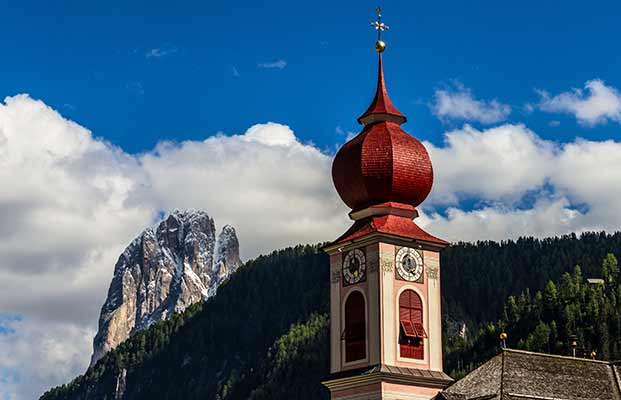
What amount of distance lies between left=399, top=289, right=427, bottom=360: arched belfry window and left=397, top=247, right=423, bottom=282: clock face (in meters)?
0.80

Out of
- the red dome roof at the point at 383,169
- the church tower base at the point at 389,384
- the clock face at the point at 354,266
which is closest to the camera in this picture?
the church tower base at the point at 389,384

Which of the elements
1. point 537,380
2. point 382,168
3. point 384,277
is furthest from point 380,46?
point 537,380

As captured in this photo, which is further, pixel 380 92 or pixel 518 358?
pixel 380 92

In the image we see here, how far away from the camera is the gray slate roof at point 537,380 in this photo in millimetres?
66875

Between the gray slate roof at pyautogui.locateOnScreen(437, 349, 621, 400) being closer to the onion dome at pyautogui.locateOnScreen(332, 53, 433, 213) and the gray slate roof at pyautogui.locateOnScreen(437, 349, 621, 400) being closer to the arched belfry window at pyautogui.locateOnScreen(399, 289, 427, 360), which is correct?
the arched belfry window at pyautogui.locateOnScreen(399, 289, 427, 360)

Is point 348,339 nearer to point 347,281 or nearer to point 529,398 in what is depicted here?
point 347,281

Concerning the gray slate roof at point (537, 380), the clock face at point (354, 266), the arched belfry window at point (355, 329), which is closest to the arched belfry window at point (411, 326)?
the arched belfry window at point (355, 329)

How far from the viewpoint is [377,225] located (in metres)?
71.2

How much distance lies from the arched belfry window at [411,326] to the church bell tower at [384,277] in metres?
0.05

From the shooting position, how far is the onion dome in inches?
2825

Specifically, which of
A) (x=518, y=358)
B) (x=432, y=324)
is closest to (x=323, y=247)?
(x=432, y=324)

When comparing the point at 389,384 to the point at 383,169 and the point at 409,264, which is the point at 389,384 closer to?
the point at 409,264

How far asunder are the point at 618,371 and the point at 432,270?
10375mm

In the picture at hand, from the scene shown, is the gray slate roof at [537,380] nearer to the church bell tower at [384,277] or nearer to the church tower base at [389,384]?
the church tower base at [389,384]
